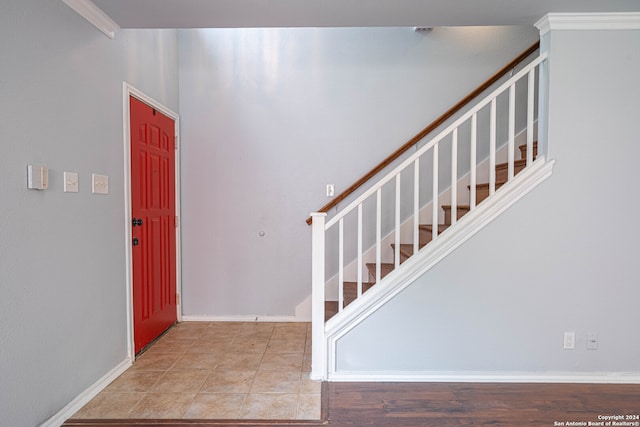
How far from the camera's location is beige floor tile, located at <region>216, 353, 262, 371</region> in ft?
8.32

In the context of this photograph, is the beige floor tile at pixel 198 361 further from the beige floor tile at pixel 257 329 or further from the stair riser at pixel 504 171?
the stair riser at pixel 504 171

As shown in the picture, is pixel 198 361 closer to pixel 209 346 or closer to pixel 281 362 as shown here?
pixel 209 346

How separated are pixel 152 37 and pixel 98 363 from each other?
2508 mm

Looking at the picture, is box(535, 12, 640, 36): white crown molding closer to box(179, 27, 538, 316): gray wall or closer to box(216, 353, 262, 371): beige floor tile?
box(179, 27, 538, 316): gray wall

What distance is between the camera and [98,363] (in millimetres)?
2230

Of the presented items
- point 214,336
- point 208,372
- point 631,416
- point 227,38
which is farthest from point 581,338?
point 227,38

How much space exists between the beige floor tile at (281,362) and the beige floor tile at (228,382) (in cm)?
14

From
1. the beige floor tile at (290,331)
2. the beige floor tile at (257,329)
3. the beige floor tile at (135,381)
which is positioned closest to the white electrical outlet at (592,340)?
the beige floor tile at (290,331)

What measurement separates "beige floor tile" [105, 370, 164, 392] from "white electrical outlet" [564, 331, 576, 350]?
2727 mm

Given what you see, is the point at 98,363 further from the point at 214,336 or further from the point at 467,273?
the point at 467,273

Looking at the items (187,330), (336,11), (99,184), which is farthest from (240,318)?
(336,11)

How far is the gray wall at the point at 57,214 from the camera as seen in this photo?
5.32 feet

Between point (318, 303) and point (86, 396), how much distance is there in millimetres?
1486

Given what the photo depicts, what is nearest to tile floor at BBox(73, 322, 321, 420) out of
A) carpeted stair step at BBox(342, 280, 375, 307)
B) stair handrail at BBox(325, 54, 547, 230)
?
carpeted stair step at BBox(342, 280, 375, 307)
